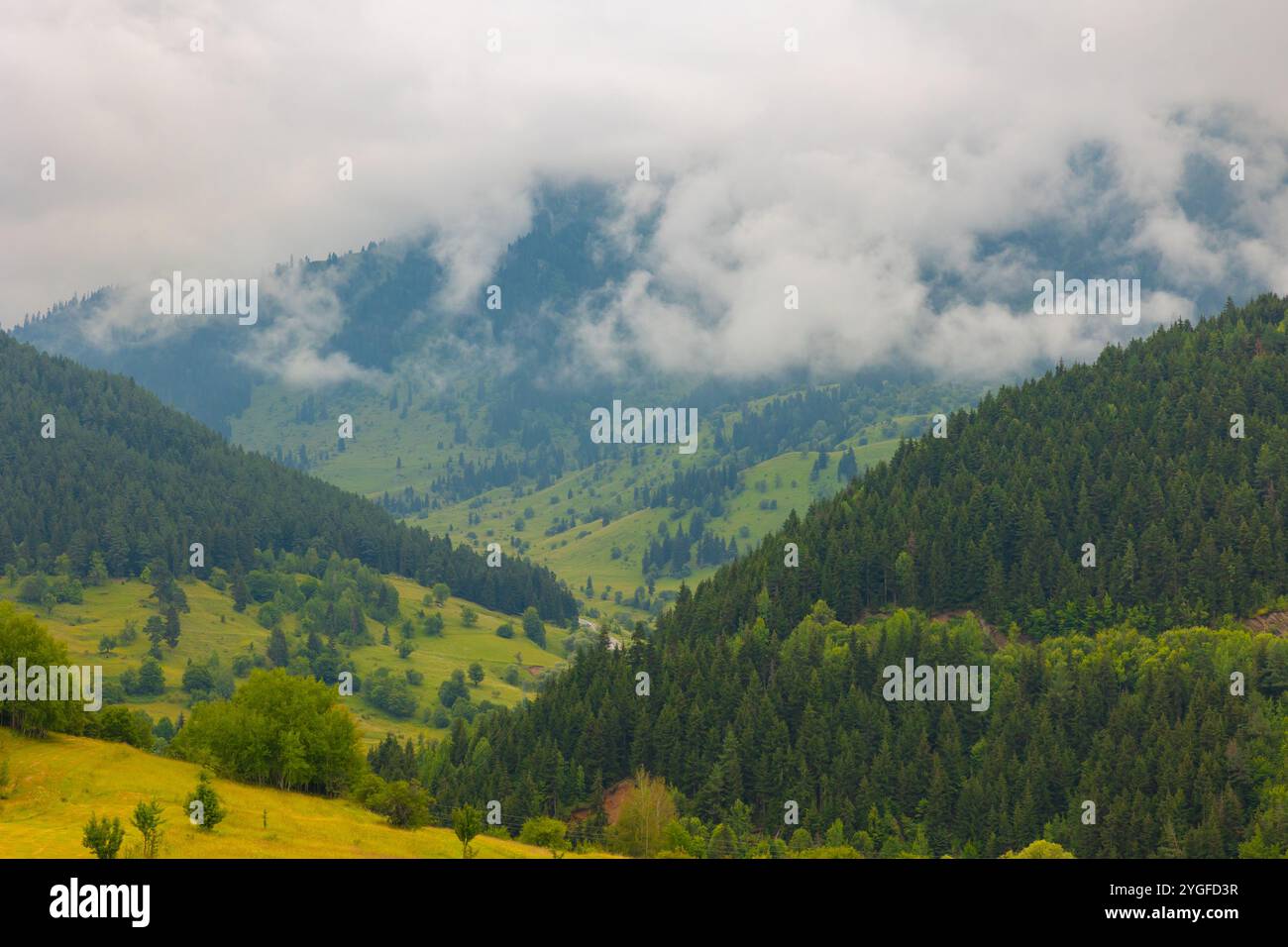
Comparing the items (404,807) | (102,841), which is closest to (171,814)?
(102,841)

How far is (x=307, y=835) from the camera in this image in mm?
113500

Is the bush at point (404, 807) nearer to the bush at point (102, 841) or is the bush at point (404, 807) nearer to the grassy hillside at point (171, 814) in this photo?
the grassy hillside at point (171, 814)

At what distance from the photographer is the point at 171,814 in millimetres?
111062

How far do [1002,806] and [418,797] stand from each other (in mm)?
86768

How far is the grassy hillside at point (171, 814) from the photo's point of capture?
333 ft

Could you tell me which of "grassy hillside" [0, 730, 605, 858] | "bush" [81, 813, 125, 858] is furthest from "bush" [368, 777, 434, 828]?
"bush" [81, 813, 125, 858]

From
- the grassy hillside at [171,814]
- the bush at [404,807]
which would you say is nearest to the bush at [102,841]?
the grassy hillside at [171,814]

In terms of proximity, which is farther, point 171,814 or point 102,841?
point 171,814

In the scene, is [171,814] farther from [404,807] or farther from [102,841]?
[404,807]

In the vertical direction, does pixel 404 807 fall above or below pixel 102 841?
below

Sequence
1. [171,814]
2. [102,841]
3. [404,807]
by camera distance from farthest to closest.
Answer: [404,807] → [171,814] → [102,841]

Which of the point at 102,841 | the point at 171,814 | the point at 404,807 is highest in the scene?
the point at 102,841

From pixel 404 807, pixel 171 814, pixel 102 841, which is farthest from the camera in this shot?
pixel 404 807
